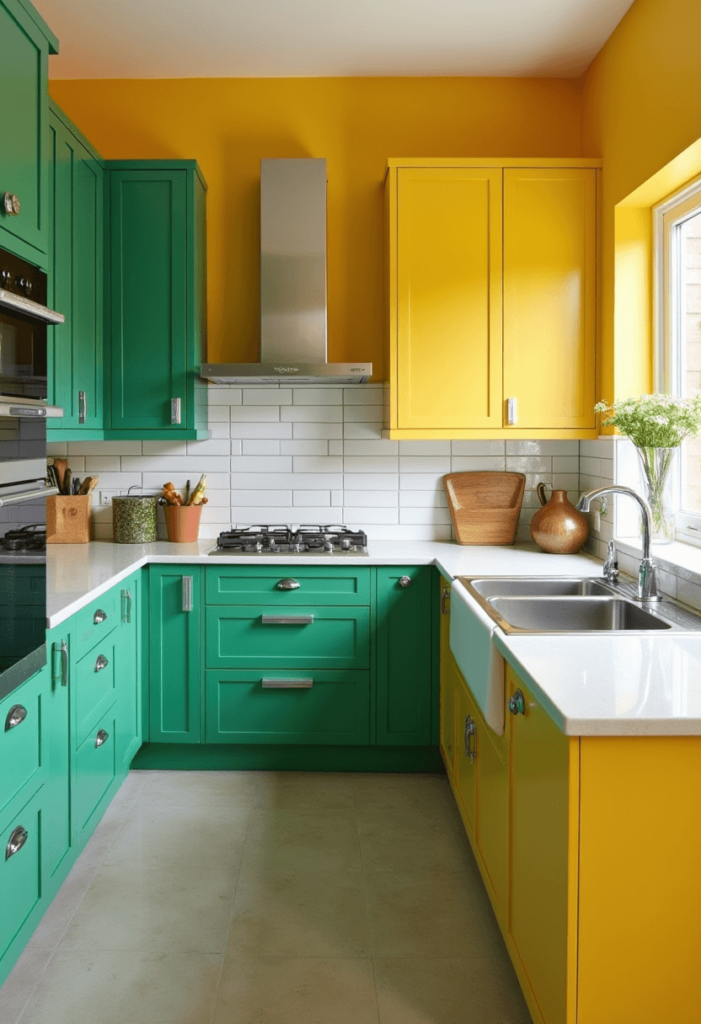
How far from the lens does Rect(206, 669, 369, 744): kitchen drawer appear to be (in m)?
3.59

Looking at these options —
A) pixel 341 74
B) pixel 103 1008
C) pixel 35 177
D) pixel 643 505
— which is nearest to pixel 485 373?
pixel 643 505

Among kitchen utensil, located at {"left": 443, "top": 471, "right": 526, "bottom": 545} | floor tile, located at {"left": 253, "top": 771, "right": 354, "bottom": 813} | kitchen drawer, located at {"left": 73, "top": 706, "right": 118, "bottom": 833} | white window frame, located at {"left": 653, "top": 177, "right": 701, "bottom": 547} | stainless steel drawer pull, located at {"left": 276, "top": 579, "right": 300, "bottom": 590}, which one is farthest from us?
kitchen utensil, located at {"left": 443, "top": 471, "right": 526, "bottom": 545}

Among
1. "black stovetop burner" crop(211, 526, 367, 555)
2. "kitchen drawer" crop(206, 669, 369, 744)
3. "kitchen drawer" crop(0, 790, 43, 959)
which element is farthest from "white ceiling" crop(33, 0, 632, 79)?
"kitchen drawer" crop(0, 790, 43, 959)

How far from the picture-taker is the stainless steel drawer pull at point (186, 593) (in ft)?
11.6

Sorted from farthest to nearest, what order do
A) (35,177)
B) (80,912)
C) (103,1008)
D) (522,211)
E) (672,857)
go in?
(522,211) → (80,912) → (35,177) → (103,1008) → (672,857)

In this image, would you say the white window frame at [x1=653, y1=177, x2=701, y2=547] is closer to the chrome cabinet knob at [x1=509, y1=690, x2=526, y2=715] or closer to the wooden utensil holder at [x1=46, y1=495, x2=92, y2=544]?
the chrome cabinet knob at [x1=509, y1=690, x2=526, y2=715]

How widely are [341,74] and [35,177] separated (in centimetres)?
206

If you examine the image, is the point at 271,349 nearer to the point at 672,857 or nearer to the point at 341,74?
the point at 341,74

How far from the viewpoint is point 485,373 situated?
11.9 ft

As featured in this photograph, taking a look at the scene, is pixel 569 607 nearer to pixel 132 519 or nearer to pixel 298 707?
pixel 298 707

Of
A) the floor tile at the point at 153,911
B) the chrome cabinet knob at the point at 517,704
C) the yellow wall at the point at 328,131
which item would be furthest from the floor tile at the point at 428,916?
the yellow wall at the point at 328,131

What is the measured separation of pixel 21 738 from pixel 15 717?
0.30 feet

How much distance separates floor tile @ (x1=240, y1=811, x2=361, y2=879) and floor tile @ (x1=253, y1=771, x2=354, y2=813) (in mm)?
61

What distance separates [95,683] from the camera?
2.90 meters
